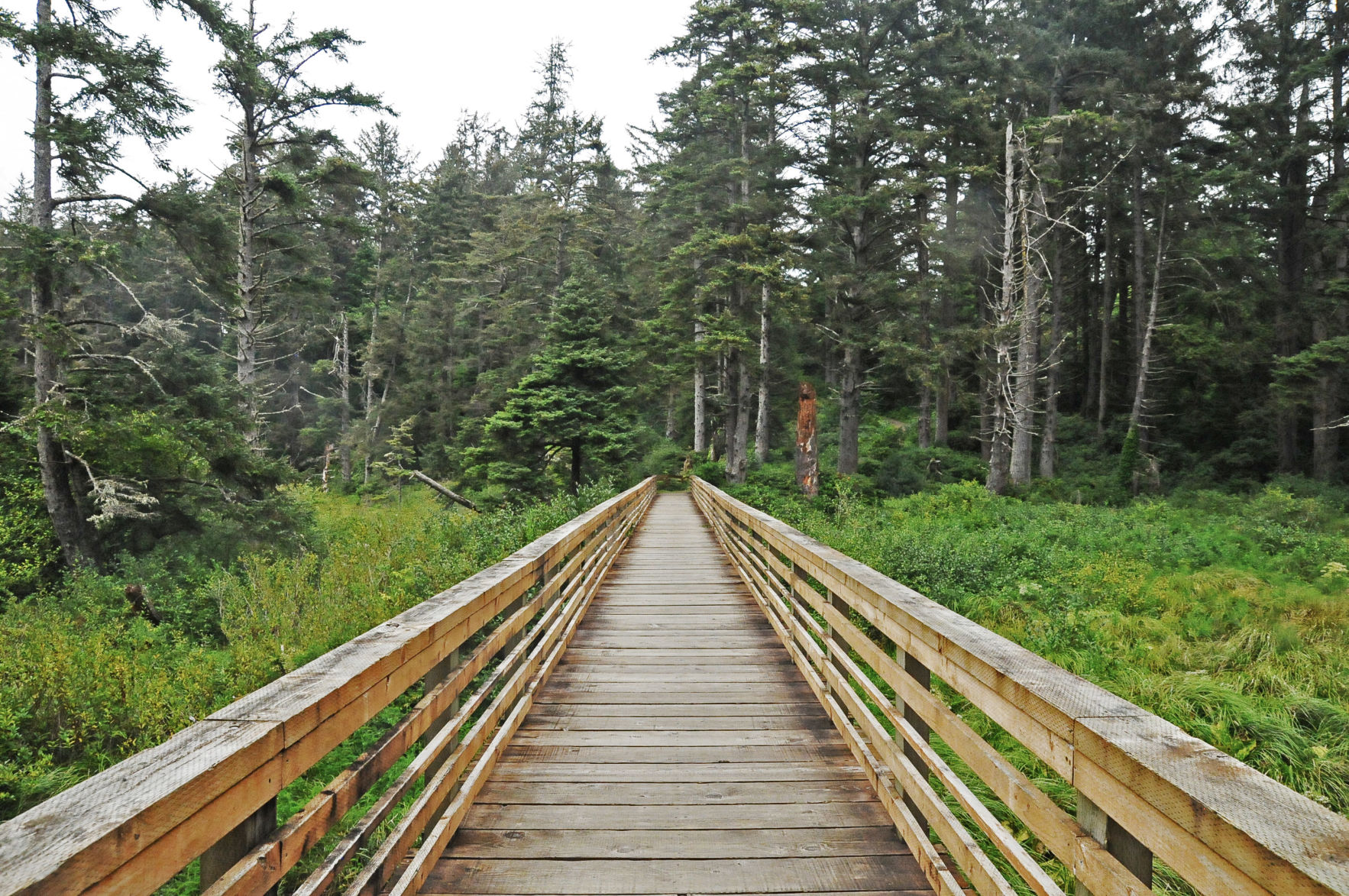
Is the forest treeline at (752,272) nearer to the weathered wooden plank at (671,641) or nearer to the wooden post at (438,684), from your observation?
the weathered wooden plank at (671,641)

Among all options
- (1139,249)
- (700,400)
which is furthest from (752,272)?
(1139,249)

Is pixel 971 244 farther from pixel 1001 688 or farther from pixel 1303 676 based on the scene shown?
pixel 1001 688

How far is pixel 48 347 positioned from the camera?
30.8 ft

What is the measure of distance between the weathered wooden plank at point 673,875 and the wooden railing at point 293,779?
0.19 metres

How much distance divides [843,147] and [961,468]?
11.4 m

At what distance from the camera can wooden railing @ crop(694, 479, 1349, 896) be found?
112cm

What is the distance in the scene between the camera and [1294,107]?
20703mm

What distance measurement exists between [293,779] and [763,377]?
23.0 m

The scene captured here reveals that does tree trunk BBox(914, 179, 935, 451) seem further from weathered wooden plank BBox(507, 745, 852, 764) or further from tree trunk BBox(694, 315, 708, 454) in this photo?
weathered wooden plank BBox(507, 745, 852, 764)

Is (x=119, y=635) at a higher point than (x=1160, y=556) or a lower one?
lower

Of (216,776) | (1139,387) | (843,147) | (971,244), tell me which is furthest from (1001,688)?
(971,244)

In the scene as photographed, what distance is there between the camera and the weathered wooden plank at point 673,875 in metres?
2.43

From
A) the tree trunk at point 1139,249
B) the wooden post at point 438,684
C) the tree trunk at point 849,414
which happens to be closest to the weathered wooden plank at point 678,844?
the wooden post at point 438,684

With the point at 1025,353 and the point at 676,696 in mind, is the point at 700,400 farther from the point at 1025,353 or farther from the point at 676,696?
the point at 676,696
